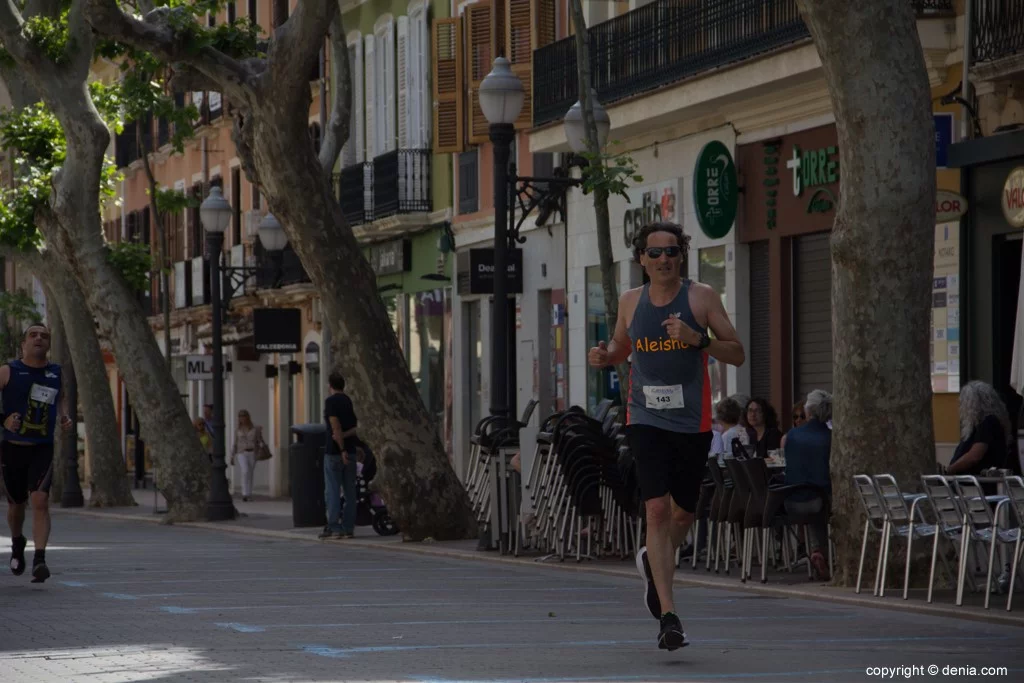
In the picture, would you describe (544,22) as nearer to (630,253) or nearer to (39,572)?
(630,253)

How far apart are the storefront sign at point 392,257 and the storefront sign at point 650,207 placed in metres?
9.27

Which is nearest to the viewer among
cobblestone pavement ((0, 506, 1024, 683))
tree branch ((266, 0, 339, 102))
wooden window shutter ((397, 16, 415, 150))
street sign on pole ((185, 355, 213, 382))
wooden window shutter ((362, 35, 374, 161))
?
cobblestone pavement ((0, 506, 1024, 683))

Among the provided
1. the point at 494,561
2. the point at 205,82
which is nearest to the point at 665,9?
the point at 205,82

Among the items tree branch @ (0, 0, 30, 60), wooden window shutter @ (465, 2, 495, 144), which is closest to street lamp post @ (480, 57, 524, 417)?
tree branch @ (0, 0, 30, 60)

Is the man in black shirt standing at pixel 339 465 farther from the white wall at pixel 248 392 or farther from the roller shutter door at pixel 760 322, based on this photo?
the white wall at pixel 248 392

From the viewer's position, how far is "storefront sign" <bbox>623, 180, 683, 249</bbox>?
2927cm

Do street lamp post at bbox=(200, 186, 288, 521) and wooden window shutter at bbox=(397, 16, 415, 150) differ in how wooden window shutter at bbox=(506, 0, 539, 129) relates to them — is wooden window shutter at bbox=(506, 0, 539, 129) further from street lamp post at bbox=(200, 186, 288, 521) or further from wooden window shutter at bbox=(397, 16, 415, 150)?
wooden window shutter at bbox=(397, 16, 415, 150)

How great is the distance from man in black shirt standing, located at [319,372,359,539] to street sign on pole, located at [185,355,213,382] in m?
12.1

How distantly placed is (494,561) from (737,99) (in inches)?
316

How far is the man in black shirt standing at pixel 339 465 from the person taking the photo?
2517 cm

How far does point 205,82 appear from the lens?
26.1 meters

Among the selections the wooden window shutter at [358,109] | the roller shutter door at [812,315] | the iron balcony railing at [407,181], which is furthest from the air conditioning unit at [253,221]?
the roller shutter door at [812,315]

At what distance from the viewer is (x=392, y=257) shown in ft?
132
